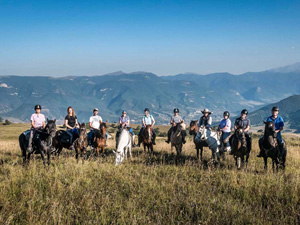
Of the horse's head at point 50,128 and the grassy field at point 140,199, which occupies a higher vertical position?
the horse's head at point 50,128

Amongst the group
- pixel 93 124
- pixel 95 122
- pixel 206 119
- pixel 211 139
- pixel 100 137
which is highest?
pixel 206 119

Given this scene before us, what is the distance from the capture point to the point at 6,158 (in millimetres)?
13312

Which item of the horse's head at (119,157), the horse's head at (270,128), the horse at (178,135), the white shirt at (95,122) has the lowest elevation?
the horse's head at (119,157)

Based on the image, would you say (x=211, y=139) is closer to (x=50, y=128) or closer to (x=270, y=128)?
(x=270, y=128)

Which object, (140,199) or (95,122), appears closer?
(140,199)

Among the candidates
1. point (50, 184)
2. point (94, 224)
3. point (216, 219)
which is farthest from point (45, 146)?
point (216, 219)

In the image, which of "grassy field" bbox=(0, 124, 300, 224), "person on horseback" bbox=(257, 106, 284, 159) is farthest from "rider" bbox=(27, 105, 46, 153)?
"person on horseback" bbox=(257, 106, 284, 159)

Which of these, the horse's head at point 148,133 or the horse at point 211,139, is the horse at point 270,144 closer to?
the horse at point 211,139

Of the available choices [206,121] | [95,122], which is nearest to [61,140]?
[95,122]

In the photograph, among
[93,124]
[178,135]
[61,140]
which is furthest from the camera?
[178,135]

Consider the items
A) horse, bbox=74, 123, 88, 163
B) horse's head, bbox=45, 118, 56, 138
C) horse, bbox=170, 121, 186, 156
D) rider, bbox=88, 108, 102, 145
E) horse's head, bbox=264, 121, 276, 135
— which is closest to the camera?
horse's head, bbox=264, 121, 276, 135

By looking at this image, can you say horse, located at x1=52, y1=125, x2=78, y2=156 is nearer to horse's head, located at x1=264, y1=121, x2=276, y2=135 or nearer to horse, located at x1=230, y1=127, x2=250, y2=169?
horse, located at x1=230, y1=127, x2=250, y2=169

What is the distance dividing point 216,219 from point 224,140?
7.00 m

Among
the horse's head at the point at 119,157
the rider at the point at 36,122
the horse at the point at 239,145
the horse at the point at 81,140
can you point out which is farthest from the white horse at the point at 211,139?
the rider at the point at 36,122
